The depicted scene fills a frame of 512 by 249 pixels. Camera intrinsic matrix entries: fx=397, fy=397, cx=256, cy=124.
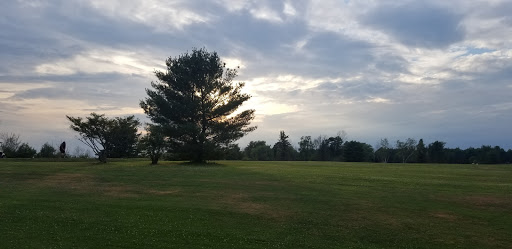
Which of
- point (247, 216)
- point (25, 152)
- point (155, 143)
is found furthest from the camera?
point (25, 152)

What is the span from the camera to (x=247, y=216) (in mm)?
13820

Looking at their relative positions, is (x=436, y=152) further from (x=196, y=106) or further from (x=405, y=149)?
(x=196, y=106)

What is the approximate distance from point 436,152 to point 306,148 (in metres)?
30.9

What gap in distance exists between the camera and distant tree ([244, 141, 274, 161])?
300 feet

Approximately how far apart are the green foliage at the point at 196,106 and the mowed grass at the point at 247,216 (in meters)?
21.2

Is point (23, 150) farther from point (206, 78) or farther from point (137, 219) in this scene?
point (137, 219)

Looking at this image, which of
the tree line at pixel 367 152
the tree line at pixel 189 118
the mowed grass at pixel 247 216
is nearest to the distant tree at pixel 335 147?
the tree line at pixel 367 152

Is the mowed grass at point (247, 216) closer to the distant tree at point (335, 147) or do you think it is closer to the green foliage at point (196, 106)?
the green foliage at point (196, 106)

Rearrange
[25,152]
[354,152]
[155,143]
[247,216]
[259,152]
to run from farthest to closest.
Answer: [259,152], [354,152], [25,152], [155,143], [247,216]

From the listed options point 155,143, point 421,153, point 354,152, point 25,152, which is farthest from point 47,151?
point 421,153

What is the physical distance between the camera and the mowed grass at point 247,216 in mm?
11273

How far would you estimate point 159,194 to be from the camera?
57.2ft

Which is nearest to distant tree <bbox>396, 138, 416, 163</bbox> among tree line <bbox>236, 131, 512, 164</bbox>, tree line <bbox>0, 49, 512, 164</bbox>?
tree line <bbox>236, 131, 512, 164</bbox>

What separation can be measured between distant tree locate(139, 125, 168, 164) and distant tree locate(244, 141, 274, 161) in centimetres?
4697
